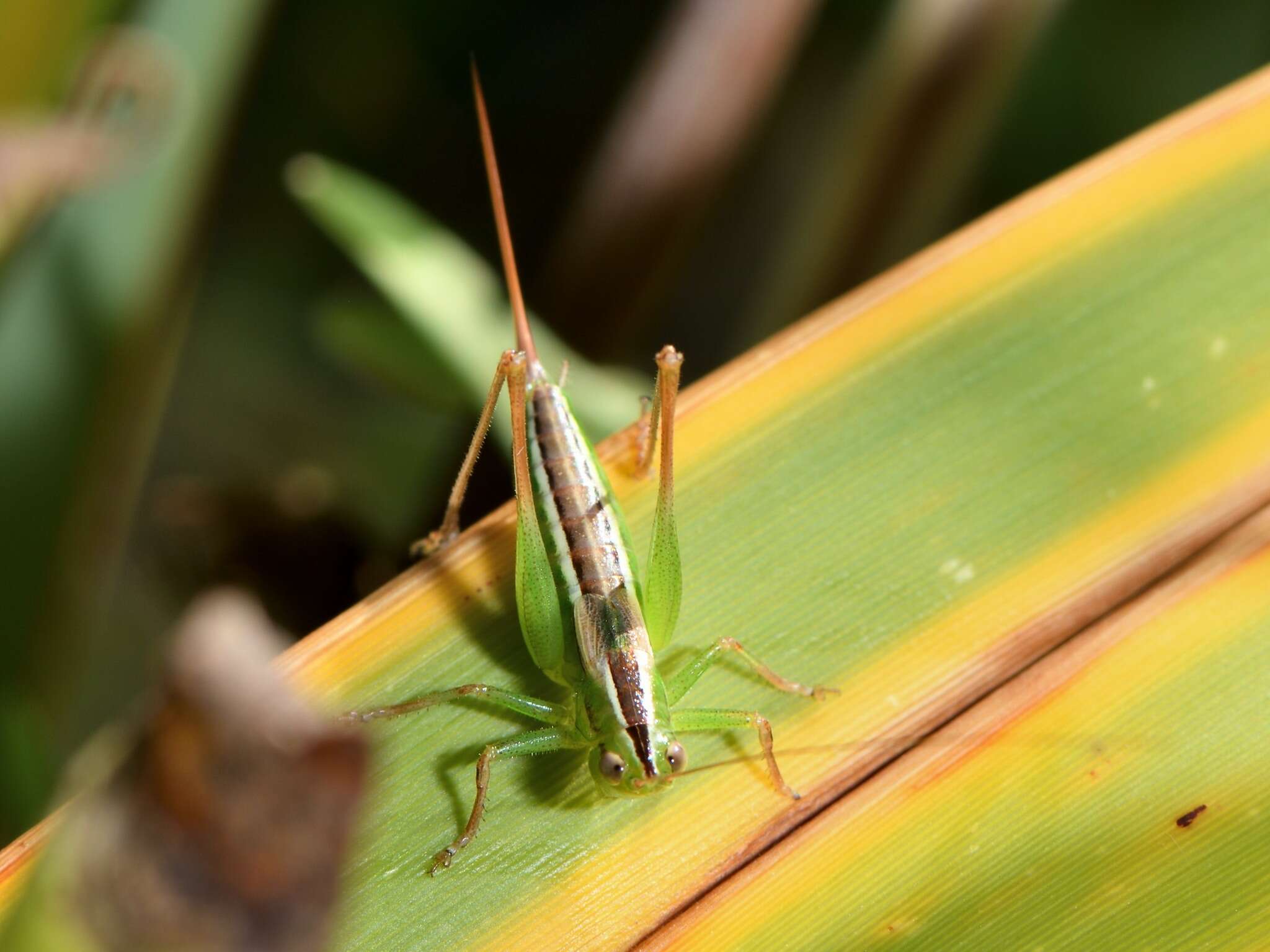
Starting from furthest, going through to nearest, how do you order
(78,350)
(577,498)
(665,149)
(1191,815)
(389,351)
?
(665,149) < (389,351) < (78,350) < (577,498) < (1191,815)

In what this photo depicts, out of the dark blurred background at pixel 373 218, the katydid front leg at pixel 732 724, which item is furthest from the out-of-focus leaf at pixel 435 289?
the katydid front leg at pixel 732 724

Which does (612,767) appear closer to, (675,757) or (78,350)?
(675,757)

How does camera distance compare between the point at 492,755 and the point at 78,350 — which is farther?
the point at 78,350

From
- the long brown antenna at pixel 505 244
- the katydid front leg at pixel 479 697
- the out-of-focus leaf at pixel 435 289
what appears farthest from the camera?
the out-of-focus leaf at pixel 435 289

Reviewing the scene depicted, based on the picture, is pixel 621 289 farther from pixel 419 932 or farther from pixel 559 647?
pixel 419 932

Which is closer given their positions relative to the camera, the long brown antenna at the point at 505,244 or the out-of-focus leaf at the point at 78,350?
the long brown antenna at the point at 505,244

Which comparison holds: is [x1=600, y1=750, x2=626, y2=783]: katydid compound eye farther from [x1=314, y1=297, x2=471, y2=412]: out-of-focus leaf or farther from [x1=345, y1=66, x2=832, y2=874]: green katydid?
[x1=314, y1=297, x2=471, y2=412]: out-of-focus leaf

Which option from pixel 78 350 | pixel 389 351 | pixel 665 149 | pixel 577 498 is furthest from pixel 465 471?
pixel 665 149

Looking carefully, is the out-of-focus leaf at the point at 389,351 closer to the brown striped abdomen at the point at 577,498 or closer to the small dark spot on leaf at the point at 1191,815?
the brown striped abdomen at the point at 577,498
